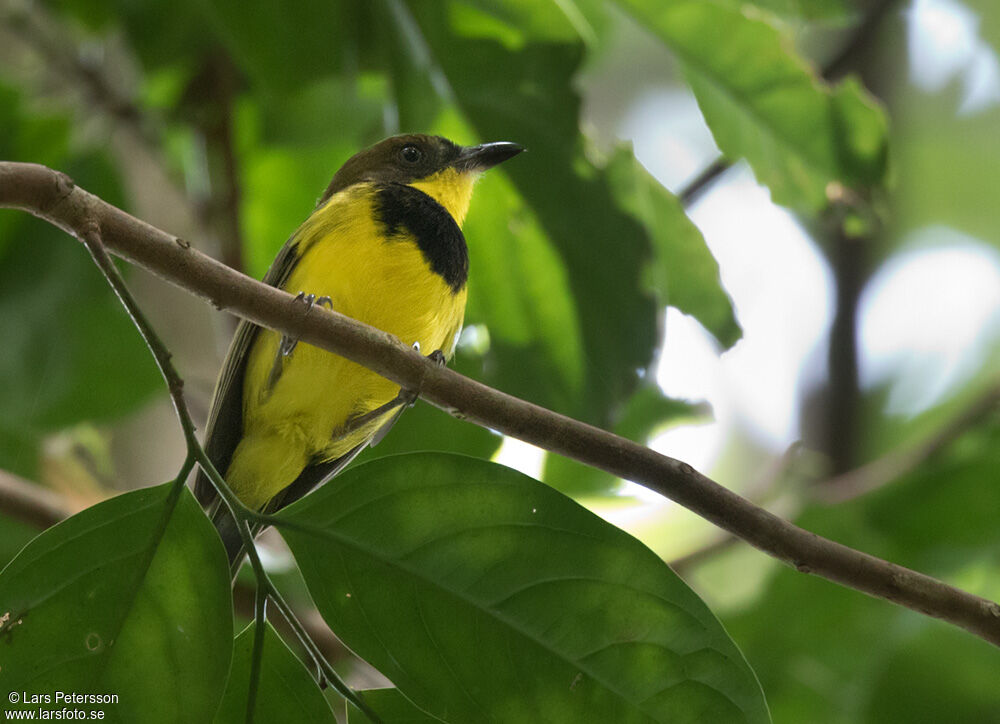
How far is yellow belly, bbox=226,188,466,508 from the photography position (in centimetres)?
209

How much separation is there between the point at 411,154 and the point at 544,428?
1.17m

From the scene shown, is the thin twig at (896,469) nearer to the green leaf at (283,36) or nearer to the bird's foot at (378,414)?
the bird's foot at (378,414)

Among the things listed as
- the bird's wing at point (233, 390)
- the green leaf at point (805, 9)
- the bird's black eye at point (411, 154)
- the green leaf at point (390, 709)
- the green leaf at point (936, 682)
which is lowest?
the green leaf at point (936, 682)

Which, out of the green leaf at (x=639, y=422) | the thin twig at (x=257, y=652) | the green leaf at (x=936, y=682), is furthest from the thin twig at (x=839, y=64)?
the thin twig at (x=257, y=652)

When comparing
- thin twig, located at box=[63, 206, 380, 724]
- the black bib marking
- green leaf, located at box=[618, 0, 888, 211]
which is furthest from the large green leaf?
thin twig, located at box=[63, 206, 380, 724]

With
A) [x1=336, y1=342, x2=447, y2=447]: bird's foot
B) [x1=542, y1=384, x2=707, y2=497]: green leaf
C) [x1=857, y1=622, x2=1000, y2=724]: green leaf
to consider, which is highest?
[x1=336, y1=342, x2=447, y2=447]: bird's foot

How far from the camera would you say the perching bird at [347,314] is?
209cm

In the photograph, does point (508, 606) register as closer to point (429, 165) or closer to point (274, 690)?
point (274, 690)

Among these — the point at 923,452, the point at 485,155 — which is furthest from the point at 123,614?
the point at 923,452

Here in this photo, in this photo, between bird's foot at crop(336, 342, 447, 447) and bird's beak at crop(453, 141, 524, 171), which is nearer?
bird's foot at crop(336, 342, 447, 447)

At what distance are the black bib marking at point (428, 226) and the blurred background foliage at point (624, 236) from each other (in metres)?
0.08

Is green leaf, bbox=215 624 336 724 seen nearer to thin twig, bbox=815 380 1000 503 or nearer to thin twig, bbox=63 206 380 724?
thin twig, bbox=63 206 380 724

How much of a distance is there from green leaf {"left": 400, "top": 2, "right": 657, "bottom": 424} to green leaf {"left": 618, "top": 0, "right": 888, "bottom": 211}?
34 centimetres

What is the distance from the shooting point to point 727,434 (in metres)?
4.40
